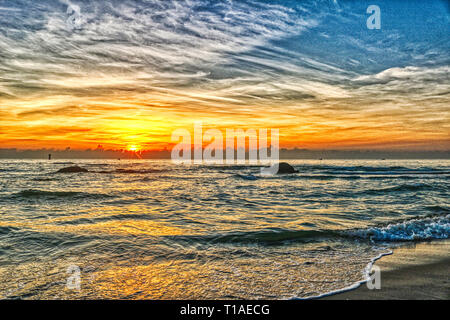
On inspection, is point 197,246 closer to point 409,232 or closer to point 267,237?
point 267,237

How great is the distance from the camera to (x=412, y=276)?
18.2 ft

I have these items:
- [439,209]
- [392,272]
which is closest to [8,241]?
[392,272]

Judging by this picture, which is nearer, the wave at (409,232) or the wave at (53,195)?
the wave at (409,232)

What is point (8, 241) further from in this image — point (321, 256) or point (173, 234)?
point (321, 256)

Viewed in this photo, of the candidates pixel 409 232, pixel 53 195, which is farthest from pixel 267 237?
pixel 53 195

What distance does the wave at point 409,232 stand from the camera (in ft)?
29.0

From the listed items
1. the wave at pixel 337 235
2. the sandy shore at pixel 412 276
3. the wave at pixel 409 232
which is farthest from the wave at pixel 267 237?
the sandy shore at pixel 412 276

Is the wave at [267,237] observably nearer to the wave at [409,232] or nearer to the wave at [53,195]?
the wave at [409,232]

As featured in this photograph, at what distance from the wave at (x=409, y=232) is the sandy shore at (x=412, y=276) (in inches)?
39.5

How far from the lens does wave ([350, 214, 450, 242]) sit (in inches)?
348

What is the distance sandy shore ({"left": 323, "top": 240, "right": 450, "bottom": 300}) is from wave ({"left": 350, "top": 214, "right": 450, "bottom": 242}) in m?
1.00
